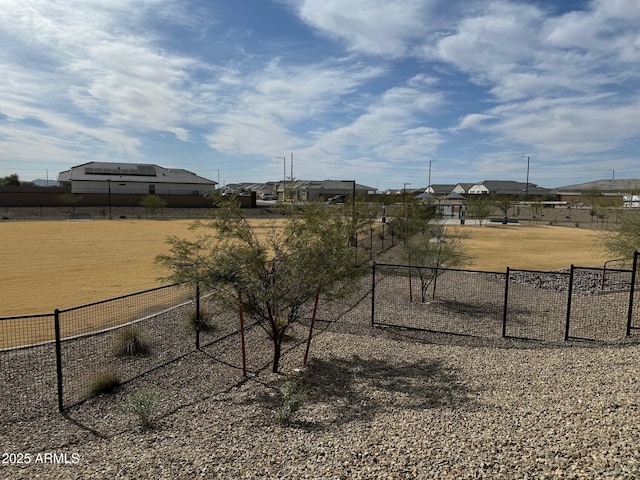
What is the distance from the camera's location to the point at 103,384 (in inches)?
380

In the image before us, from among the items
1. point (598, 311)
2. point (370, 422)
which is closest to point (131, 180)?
point (598, 311)

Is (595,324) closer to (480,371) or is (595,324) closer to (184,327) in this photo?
(480,371)

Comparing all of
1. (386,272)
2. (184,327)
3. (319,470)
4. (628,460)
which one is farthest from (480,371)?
(386,272)

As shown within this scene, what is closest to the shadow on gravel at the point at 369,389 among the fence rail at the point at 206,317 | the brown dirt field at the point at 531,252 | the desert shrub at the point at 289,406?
the desert shrub at the point at 289,406

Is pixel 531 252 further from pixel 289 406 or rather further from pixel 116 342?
pixel 289 406

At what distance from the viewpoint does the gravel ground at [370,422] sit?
19.3 ft

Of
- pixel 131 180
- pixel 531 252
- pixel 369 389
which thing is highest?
pixel 131 180

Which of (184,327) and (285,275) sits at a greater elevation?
(285,275)

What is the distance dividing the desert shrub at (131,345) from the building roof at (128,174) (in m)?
105

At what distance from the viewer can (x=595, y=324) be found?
1441 centimetres

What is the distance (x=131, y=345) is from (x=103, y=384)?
198cm

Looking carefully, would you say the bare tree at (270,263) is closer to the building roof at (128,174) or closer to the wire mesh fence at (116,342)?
the wire mesh fence at (116,342)

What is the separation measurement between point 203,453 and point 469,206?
243 feet

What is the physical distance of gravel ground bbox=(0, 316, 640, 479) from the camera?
5871mm
